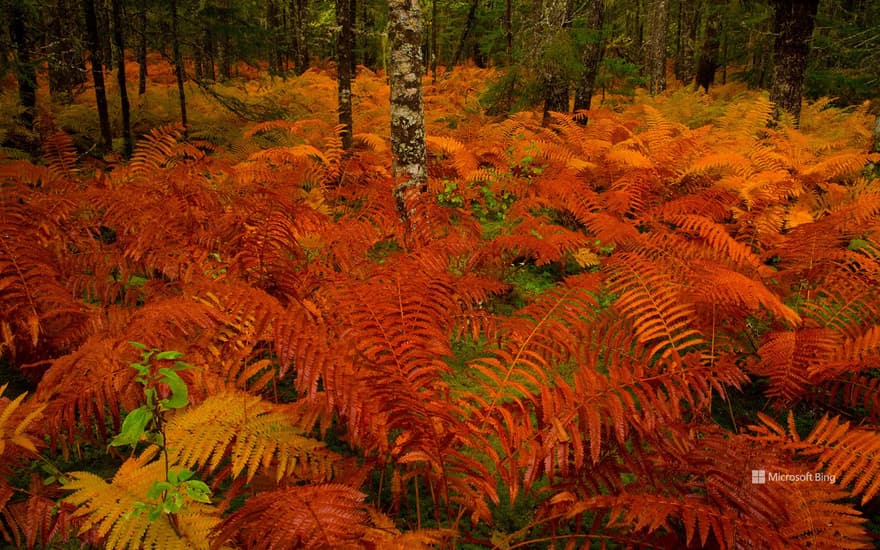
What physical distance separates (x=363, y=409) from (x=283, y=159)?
182 inches

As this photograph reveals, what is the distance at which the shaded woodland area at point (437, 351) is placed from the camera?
5.59ft

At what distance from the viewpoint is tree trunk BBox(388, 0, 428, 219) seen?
4.12 m

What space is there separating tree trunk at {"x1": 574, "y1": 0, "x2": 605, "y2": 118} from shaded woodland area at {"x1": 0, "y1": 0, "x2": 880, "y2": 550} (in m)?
1.88

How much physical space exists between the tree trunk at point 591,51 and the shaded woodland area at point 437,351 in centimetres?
188

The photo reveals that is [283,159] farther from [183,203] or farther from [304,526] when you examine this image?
[304,526]

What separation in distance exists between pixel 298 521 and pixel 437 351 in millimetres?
815

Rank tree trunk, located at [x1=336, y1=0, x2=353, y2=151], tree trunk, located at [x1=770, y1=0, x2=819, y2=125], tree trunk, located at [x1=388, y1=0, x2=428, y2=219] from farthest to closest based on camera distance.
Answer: tree trunk, located at [x1=336, y1=0, x2=353, y2=151], tree trunk, located at [x1=770, y1=0, x2=819, y2=125], tree trunk, located at [x1=388, y1=0, x2=428, y2=219]

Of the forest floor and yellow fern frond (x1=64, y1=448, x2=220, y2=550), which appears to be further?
the forest floor

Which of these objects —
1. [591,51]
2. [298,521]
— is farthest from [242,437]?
[591,51]

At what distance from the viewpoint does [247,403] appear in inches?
75.9

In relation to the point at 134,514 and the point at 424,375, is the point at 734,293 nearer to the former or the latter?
the point at 424,375

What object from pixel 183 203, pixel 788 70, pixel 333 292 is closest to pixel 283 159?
pixel 183 203

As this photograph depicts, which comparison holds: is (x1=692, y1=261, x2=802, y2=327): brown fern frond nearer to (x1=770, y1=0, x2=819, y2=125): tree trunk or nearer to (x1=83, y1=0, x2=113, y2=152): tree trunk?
(x1=770, y1=0, x2=819, y2=125): tree trunk

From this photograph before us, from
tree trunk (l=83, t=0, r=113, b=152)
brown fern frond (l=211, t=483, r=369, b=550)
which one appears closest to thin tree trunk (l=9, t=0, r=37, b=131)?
tree trunk (l=83, t=0, r=113, b=152)
